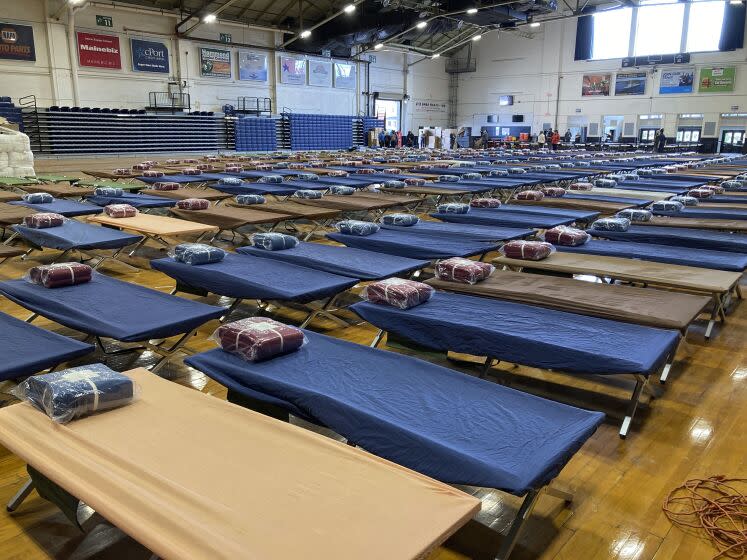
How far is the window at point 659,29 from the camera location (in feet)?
77.3

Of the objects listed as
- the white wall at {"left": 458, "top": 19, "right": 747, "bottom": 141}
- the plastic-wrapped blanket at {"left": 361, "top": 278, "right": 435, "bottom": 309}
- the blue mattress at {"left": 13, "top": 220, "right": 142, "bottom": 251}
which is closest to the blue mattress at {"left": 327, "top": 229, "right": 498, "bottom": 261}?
the plastic-wrapped blanket at {"left": 361, "top": 278, "right": 435, "bottom": 309}

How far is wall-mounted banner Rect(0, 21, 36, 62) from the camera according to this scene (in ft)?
53.1

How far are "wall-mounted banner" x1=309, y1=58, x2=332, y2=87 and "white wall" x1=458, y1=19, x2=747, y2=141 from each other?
9.37 m

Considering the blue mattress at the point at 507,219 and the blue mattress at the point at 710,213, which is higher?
the blue mattress at the point at 710,213

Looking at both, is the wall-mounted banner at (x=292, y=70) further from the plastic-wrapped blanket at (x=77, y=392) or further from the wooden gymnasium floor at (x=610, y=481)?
the plastic-wrapped blanket at (x=77, y=392)

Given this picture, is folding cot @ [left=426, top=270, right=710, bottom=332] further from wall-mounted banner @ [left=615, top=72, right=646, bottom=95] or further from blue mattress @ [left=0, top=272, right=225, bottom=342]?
wall-mounted banner @ [left=615, top=72, right=646, bottom=95]

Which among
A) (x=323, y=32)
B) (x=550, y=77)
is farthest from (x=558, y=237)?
(x=550, y=77)

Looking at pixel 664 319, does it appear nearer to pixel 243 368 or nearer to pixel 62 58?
pixel 243 368

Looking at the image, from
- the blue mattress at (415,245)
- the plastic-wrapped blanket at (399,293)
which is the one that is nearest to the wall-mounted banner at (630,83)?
the blue mattress at (415,245)

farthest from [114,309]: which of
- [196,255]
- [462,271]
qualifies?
[462,271]

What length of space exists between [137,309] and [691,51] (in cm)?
2616

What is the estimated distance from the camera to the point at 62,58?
17.2 metres

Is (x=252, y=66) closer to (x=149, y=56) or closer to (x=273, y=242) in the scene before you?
(x=149, y=56)

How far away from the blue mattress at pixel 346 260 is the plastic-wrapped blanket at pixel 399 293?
61 cm
